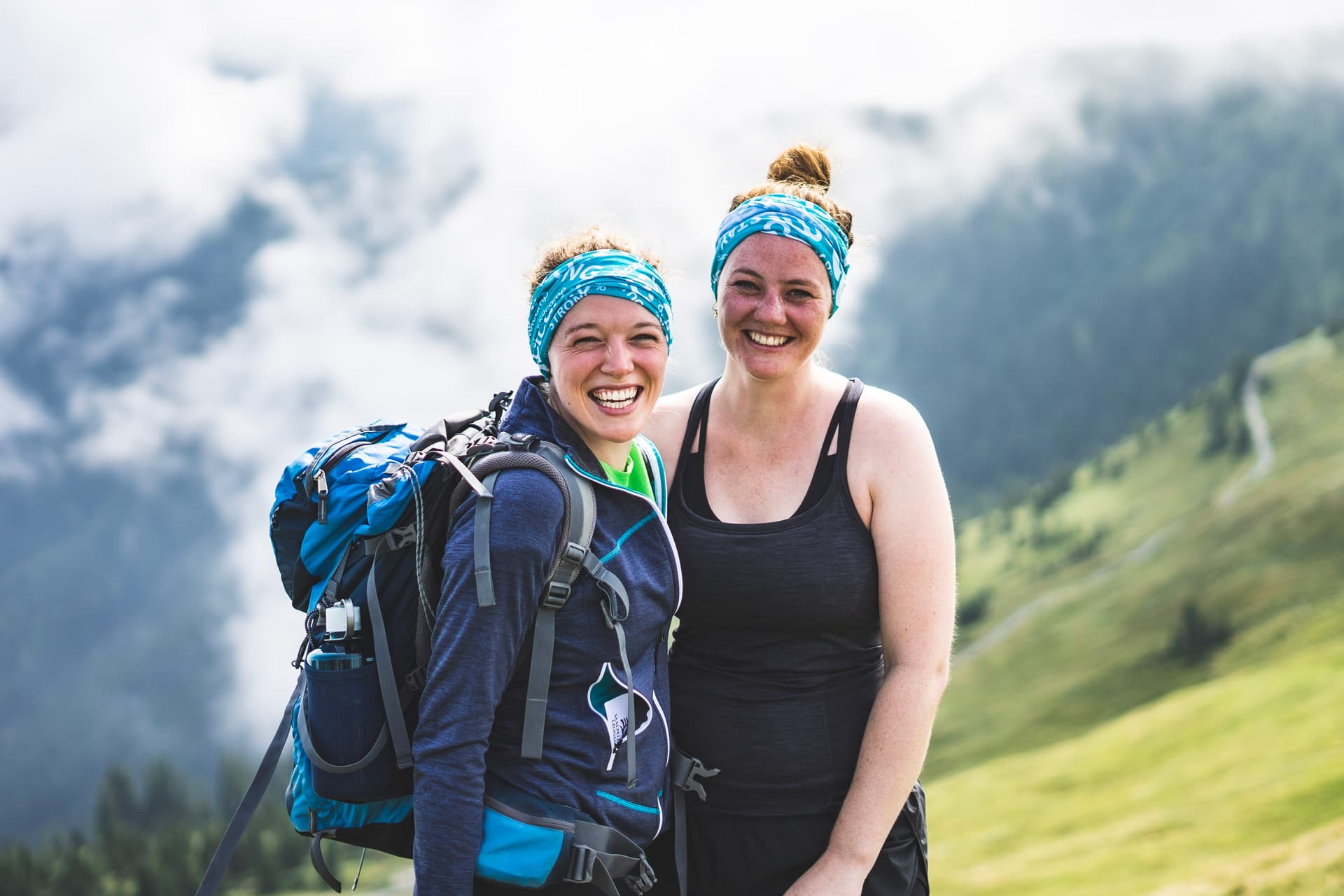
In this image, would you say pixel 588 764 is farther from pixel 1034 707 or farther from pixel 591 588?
pixel 1034 707

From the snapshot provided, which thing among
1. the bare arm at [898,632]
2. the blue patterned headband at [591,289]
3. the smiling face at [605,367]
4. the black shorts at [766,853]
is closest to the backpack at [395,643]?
the smiling face at [605,367]

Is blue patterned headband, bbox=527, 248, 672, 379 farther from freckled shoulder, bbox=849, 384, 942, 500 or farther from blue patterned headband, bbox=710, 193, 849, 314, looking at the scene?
freckled shoulder, bbox=849, 384, 942, 500

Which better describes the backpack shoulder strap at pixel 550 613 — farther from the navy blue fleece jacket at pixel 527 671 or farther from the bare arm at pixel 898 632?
the bare arm at pixel 898 632

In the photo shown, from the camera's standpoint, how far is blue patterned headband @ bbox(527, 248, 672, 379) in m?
4.04

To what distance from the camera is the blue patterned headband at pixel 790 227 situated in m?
4.51

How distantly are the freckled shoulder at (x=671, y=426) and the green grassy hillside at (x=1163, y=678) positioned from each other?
70.6 ft

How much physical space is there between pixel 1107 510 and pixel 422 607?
139 meters

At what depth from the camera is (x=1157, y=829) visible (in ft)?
145

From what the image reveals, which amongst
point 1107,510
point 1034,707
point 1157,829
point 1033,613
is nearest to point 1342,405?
point 1107,510

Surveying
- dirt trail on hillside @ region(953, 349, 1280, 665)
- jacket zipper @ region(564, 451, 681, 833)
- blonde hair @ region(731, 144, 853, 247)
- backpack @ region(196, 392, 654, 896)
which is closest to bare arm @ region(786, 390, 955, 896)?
jacket zipper @ region(564, 451, 681, 833)

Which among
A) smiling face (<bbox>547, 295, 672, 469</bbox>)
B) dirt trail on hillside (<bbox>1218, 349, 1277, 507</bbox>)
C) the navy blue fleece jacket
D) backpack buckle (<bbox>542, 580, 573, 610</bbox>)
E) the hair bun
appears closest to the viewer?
the navy blue fleece jacket

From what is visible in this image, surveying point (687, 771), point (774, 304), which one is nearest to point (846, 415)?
point (774, 304)

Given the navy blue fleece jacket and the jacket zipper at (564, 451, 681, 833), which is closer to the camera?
the navy blue fleece jacket

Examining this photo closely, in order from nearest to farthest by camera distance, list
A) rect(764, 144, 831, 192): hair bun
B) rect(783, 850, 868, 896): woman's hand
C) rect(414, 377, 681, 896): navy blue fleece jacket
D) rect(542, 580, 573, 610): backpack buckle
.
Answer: rect(414, 377, 681, 896): navy blue fleece jacket < rect(542, 580, 573, 610): backpack buckle < rect(783, 850, 868, 896): woman's hand < rect(764, 144, 831, 192): hair bun
